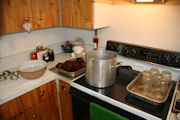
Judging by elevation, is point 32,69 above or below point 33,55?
below

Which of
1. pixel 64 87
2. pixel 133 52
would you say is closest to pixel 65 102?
pixel 64 87

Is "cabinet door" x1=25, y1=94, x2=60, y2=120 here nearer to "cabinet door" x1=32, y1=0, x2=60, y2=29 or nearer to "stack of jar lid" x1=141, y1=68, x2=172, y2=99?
"cabinet door" x1=32, y1=0, x2=60, y2=29

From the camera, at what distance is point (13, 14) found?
128 centimetres

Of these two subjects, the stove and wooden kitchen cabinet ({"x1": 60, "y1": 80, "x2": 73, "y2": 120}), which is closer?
the stove

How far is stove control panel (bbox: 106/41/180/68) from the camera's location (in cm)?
126

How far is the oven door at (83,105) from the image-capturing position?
3.47 feet

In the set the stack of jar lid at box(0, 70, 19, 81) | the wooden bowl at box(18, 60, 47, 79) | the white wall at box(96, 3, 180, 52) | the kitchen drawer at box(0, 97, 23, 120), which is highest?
the white wall at box(96, 3, 180, 52)

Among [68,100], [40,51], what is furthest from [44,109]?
[40,51]

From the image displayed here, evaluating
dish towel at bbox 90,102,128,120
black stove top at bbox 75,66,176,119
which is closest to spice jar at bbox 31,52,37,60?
black stove top at bbox 75,66,176,119

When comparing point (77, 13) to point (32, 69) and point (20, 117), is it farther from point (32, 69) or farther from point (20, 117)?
point (20, 117)

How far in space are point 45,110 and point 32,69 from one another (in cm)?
45

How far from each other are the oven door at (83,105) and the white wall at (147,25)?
0.73m

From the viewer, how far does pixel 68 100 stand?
1.51m

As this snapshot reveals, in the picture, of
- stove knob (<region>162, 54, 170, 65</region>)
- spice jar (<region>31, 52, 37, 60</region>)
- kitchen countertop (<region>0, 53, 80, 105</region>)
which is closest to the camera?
kitchen countertop (<region>0, 53, 80, 105</region>)
